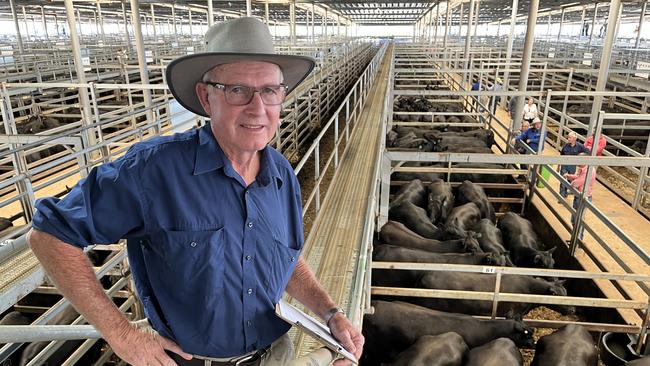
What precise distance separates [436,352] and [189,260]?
350 cm

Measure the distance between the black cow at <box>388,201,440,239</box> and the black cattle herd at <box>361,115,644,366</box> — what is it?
0.02 meters

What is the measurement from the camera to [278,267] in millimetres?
1662

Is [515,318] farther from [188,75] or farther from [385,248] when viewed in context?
[188,75]

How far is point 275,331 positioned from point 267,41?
3.30 feet

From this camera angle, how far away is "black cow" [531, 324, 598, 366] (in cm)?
453

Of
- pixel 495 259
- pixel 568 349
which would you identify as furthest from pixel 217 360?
pixel 495 259

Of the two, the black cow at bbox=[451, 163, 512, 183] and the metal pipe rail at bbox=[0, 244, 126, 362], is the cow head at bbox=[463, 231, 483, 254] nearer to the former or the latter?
the black cow at bbox=[451, 163, 512, 183]

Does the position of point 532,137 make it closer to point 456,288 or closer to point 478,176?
point 478,176

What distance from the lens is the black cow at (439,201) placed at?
319 inches

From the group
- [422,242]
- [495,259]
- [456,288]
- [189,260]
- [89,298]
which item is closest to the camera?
[89,298]

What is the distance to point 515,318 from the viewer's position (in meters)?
5.02

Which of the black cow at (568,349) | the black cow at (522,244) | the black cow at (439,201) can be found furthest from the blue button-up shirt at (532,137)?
the black cow at (568,349)

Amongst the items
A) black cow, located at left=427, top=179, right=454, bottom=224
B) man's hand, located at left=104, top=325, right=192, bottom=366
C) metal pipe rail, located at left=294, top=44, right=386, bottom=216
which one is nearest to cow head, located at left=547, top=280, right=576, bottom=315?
black cow, located at left=427, top=179, right=454, bottom=224

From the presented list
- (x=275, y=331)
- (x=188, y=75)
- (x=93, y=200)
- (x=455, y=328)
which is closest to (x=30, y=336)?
(x=93, y=200)
